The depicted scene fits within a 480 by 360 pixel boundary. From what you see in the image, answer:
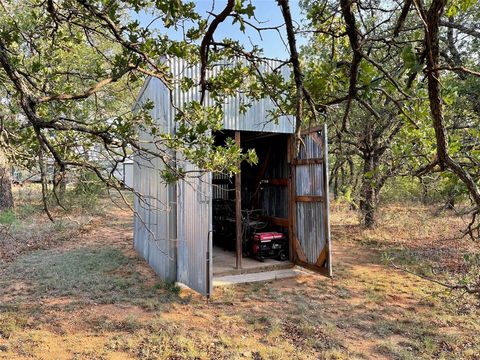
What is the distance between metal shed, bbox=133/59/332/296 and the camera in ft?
18.9

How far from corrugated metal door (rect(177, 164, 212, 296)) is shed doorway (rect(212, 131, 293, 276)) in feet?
3.33

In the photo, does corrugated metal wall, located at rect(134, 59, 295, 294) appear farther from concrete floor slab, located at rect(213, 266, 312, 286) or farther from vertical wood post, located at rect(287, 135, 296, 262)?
concrete floor slab, located at rect(213, 266, 312, 286)

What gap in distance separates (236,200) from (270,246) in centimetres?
141

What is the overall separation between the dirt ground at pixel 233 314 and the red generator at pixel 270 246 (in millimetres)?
917

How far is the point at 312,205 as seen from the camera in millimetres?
6883

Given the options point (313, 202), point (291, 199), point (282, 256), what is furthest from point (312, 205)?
point (282, 256)

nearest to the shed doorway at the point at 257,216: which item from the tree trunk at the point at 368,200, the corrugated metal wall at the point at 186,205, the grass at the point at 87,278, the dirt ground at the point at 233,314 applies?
the corrugated metal wall at the point at 186,205

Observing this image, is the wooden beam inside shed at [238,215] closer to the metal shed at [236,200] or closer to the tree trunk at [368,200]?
the metal shed at [236,200]

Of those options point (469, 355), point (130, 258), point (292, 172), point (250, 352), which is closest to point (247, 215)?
point (292, 172)

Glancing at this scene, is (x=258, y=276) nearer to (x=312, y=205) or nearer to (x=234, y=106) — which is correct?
(x=312, y=205)

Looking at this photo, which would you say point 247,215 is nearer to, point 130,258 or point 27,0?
point 130,258

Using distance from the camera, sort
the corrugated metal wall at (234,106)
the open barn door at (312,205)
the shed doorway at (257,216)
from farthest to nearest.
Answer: the shed doorway at (257,216) < the open barn door at (312,205) < the corrugated metal wall at (234,106)

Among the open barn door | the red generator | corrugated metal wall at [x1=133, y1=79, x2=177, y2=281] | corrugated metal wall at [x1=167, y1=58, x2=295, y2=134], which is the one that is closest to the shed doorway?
the red generator

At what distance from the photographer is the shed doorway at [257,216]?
7309 millimetres
